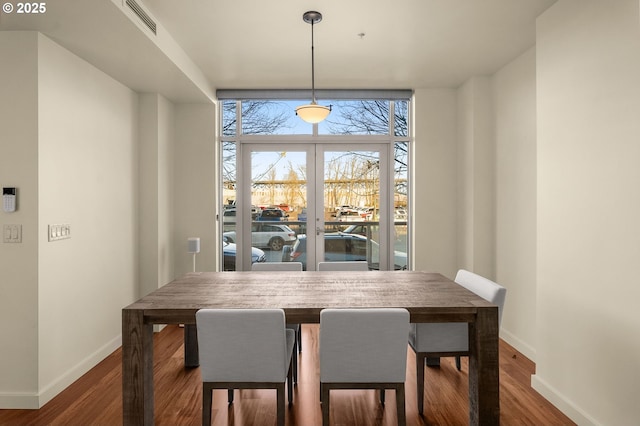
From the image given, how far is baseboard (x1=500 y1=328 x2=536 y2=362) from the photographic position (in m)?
3.30

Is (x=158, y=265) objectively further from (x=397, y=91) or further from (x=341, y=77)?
(x=397, y=91)

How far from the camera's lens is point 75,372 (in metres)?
2.94

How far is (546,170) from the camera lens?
8.81ft

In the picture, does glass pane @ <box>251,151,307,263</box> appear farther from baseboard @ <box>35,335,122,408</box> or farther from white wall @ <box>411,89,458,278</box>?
baseboard @ <box>35,335,122,408</box>

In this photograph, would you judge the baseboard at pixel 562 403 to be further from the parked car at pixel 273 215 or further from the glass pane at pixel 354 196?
the parked car at pixel 273 215

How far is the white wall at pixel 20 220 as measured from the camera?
2525 millimetres

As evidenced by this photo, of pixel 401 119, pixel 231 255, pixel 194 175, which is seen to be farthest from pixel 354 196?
pixel 194 175

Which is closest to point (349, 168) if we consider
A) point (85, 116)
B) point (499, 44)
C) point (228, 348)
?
point (499, 44)

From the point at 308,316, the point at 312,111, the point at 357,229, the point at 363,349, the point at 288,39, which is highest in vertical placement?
the point at 288,39

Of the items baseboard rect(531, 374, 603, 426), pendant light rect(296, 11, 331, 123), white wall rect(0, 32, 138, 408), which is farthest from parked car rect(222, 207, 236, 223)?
baseboard rect(531, 374, 603, 426)

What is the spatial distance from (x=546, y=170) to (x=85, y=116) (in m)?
3.52

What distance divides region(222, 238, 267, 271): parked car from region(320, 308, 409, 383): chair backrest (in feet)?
9.64

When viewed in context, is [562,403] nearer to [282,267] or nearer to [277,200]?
[282,267]

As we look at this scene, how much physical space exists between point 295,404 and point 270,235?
2486mm
